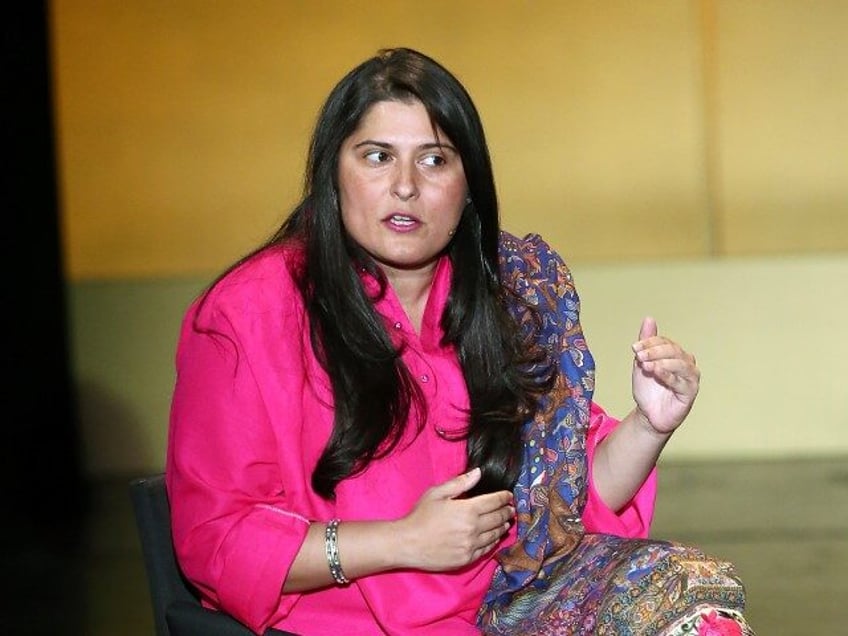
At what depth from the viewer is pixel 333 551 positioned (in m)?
2.22

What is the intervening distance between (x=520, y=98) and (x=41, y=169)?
5.57 feet

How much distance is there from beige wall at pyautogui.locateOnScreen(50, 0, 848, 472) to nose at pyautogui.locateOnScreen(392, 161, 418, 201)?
3549 millimetres

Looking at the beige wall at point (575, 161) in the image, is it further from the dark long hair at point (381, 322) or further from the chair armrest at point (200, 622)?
the chair armrest at point (200, 622)

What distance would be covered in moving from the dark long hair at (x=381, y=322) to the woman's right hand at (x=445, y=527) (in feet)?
0.49

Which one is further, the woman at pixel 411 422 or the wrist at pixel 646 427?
the wrist at pixel 646 427

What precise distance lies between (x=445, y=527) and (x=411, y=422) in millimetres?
246

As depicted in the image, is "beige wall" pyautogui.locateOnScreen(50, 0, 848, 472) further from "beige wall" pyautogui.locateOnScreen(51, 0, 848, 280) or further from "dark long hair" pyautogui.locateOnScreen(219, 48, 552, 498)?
"dark long hair" pyautogui.locateOnScreen(219, 48, 552, 498)

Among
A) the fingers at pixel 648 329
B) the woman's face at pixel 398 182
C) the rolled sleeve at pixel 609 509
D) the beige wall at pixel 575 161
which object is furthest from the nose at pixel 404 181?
the beige wall at pixel 575 161

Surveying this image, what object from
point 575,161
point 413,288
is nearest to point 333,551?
point 413,288

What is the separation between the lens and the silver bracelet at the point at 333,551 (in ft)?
7.28

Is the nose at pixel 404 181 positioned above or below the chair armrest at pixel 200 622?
above

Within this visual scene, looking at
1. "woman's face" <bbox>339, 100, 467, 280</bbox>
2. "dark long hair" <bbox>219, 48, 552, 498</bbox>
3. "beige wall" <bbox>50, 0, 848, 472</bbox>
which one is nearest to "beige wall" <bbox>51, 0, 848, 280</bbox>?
"beige wall" <bbox>50, 0, 848, 472</bbox>

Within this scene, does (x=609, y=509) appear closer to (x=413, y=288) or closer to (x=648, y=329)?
(x=648, y=329)

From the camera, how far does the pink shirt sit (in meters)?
2.22
